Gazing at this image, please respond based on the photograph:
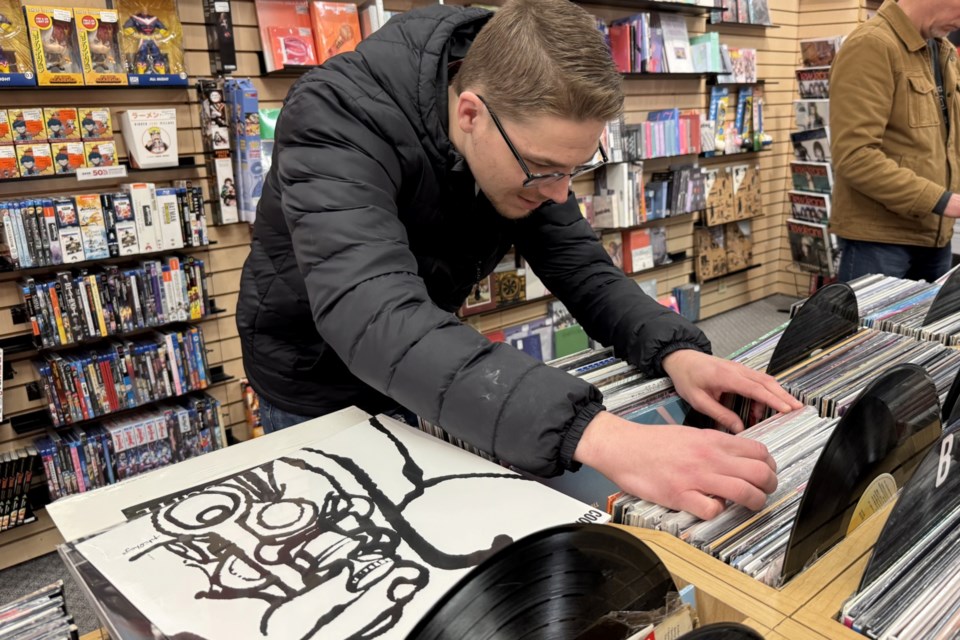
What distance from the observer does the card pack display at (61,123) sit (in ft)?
9.21

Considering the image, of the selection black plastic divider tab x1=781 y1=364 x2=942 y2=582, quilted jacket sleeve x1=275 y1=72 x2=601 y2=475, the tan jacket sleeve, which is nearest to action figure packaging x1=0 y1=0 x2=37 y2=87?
quilted jacket sleeve x1=275 y1=72 x2=601 y2=475

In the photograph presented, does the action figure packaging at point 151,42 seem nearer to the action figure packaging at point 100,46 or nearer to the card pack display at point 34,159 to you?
the action figure packaging at point 100,46

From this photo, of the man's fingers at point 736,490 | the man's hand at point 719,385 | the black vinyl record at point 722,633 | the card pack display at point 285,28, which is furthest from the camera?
the card pack display at point 285,28

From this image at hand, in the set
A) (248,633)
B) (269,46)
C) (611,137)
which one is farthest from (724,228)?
(248,633)

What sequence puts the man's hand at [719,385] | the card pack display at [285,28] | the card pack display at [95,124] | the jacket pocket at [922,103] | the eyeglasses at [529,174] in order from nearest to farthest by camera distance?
the man's hand at [719,385] < the eyeglasses at [529,174] < the jacket pocket at [922,103] < the card pack display at [95,124] < the card pack display at [285,28]

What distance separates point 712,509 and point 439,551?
0.30 meters

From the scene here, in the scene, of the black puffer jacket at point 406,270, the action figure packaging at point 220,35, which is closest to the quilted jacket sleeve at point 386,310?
the black puffer jacket at point 406,270

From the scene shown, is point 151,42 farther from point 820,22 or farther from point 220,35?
point 820,22

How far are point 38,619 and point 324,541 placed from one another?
14.8 inches

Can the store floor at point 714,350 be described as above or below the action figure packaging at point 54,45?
below

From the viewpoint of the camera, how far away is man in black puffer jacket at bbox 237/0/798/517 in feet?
2.82

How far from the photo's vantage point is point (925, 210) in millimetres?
2621

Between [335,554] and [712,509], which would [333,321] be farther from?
[712,509]

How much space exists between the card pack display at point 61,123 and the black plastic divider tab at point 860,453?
10.3 feet
